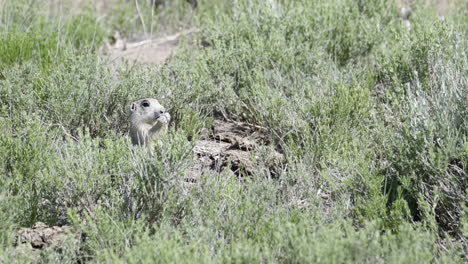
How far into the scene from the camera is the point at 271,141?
5551 millimetres

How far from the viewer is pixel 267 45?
6.43m

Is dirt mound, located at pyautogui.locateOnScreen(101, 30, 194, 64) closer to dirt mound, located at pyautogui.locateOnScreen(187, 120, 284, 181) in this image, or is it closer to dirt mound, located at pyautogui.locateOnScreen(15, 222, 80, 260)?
dirt mound, located at pyautogui.locateOnScreen(187, 120, 284, 181)

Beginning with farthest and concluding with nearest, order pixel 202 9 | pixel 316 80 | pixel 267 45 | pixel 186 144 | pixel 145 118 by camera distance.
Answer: pixel 202 9 → pixel 267 45 → pixel 316 80 → pixel 145 118 → pixel 186 144

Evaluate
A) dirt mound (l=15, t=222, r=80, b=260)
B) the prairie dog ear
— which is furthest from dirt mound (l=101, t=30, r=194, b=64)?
dirt mound (l=15, t=222, r=80, b=260)

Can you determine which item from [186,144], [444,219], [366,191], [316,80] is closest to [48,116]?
[186,144]

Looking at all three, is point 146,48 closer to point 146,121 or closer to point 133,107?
point 133,107

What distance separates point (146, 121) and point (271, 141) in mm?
1062

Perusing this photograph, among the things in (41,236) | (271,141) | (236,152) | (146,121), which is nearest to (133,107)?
(146,121)

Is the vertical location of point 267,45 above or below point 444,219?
above

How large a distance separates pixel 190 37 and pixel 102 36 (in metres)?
0.97

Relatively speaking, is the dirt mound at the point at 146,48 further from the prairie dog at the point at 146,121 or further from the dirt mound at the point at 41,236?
the dirt mound at the point at 41,236

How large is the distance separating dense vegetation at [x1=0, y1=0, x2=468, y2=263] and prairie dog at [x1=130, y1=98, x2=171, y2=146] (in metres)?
0.19

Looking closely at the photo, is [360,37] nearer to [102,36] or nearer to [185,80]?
[185,80]

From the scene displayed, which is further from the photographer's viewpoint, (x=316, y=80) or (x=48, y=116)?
(x=316, y=80)
